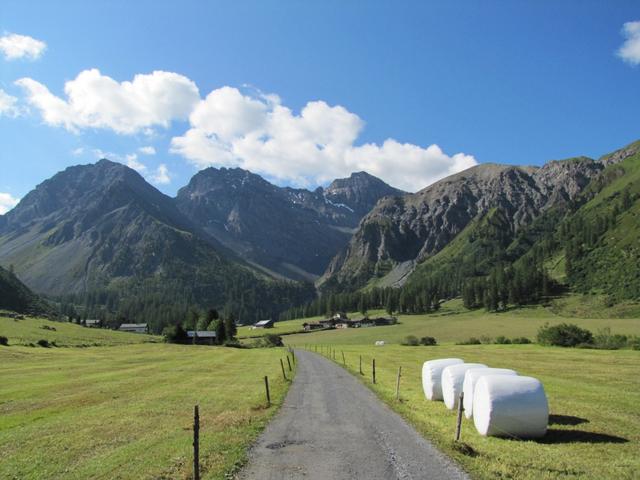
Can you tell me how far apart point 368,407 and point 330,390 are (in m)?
9.36

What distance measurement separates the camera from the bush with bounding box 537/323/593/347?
8738 centimetres

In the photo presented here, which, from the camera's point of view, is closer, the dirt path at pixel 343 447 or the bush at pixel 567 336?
the dirt path at pixel 343 447

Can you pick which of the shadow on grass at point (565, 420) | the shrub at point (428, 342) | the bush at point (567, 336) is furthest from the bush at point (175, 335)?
the shadow on grass at point (565, 420)

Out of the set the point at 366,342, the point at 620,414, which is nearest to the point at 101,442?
the point at 620,414

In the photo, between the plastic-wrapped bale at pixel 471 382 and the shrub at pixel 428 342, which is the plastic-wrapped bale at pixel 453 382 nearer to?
the plastic-wrapped bale at pixel 471 382

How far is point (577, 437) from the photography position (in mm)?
21219

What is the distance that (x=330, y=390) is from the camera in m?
38.6

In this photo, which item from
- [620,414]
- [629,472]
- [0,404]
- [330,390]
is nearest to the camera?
[629,472]

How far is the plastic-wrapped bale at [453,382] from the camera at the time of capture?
28.1 metres

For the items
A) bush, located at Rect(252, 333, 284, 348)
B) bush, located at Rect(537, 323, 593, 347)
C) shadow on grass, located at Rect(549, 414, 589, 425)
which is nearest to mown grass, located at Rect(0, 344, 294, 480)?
shadow on grass, located at Rect(549, 414, 589, 425)

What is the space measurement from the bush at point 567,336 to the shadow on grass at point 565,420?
230ft

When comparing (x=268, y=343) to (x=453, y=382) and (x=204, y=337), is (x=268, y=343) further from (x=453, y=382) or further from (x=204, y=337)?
(x=453, y=382)

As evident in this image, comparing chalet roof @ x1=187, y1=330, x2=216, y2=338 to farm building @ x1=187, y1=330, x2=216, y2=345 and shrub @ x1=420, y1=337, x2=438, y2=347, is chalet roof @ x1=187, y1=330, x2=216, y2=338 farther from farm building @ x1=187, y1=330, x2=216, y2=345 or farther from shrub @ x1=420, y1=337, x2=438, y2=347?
shrub @ x1=420, y1=337, x2=438, y2=347

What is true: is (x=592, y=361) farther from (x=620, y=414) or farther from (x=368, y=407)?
(x=368, y=407)
